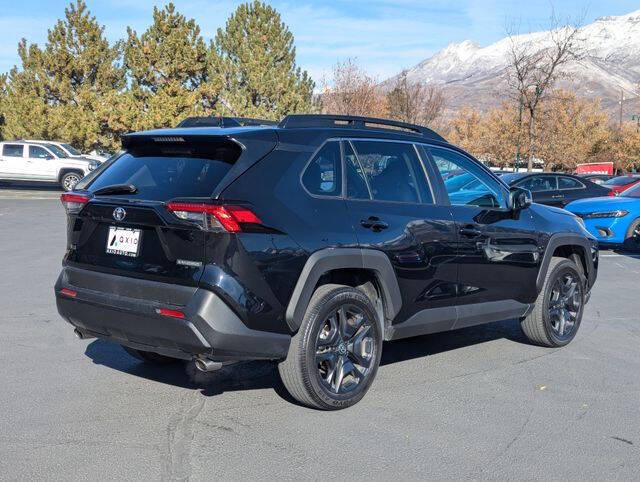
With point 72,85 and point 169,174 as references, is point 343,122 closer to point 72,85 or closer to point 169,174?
point 169,174

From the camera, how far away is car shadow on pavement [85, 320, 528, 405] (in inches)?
219

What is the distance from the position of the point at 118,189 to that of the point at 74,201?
398 millimetres

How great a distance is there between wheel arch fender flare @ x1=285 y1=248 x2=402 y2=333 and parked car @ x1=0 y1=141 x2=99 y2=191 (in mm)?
26385

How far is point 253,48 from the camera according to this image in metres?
35.7

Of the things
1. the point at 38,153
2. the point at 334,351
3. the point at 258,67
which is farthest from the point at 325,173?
the point at 258,67

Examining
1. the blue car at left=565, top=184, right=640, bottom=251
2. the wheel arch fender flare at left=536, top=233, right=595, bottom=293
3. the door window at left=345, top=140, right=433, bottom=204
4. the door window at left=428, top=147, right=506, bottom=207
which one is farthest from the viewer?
the blue car at left=565, top=184, right=640, bottom=251

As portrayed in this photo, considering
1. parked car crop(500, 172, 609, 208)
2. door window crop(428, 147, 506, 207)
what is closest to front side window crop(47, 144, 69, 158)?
parked car crop(500, 172, 609, 208)

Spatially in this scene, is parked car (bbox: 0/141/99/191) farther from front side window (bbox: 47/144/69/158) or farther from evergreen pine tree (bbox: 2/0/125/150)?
evergreen pine tree (bbox: 2/0/125/150)

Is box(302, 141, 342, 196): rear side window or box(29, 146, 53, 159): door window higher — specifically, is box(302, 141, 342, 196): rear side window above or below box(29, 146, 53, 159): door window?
above

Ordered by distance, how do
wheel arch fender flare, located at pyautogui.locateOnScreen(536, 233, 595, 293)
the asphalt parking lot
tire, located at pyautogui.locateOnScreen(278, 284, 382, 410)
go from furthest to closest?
wheel arch fender flare, located at pyautogui.locateOnScreen(536, 233, 595, 293)
tire, located at pyautogui.locateOnScreen(278, 284, 382, 410)
the asphalt parking lot


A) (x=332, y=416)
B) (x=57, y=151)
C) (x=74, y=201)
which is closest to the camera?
(x=332, y=416)

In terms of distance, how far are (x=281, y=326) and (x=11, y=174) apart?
28565 mm

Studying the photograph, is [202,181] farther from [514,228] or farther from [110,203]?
[514,228]

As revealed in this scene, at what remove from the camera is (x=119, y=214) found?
471 cm
